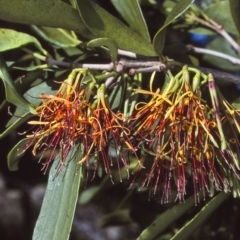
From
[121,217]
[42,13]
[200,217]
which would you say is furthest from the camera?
[121,217]

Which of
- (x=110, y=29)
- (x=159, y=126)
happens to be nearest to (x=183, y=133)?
(x=159, y=126)

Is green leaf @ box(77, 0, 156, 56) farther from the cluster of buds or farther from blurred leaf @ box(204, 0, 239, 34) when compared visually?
blurred leaf @ box(204, 0, 239, 34)

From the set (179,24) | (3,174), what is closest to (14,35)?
(179,24)

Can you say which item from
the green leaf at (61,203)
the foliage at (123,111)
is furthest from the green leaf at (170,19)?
the green leaf at (61,203)

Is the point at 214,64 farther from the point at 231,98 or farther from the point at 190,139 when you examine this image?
the point at 190,139

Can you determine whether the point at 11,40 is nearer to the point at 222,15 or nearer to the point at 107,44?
the point at 107,44

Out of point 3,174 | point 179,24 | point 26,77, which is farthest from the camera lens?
point 3,174

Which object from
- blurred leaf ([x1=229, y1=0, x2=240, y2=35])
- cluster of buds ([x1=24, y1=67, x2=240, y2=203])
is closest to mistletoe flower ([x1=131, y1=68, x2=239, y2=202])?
cluster of buds ([x1=24, y1=67, x2=240, y2=203])
